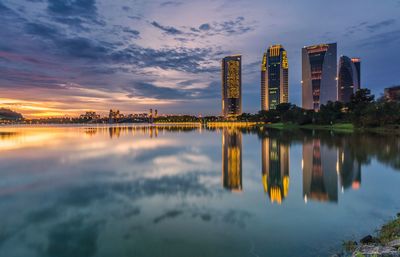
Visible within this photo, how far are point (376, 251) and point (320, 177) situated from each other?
12573mm

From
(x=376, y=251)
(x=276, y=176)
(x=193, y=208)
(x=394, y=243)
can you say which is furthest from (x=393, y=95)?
(x=376, y=251)

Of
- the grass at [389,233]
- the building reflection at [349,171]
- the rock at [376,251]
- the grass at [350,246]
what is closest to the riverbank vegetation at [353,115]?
the building reflection at [349,171]

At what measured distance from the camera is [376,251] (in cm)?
740

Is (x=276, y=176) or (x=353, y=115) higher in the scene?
(x=353, y=115)

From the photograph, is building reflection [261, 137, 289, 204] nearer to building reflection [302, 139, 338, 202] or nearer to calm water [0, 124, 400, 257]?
calm water [0, 124, 400, 257]

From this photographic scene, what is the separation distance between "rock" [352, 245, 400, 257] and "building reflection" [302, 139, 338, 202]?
19.9 ft

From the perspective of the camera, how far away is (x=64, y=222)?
11078 mm

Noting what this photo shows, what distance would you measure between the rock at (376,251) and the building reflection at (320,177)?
239 inches

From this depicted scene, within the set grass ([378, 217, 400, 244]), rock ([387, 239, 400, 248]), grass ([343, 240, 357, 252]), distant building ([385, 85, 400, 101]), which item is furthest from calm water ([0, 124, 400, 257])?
distant building ([385, 85, 400, 101])

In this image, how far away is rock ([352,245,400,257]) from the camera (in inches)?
272

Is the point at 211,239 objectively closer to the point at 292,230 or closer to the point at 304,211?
the point at 292,230

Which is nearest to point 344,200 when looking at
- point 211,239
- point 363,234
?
point 363,234

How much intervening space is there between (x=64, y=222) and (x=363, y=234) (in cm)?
1044

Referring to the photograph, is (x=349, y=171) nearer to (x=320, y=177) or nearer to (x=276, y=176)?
(x=320, y=177)
